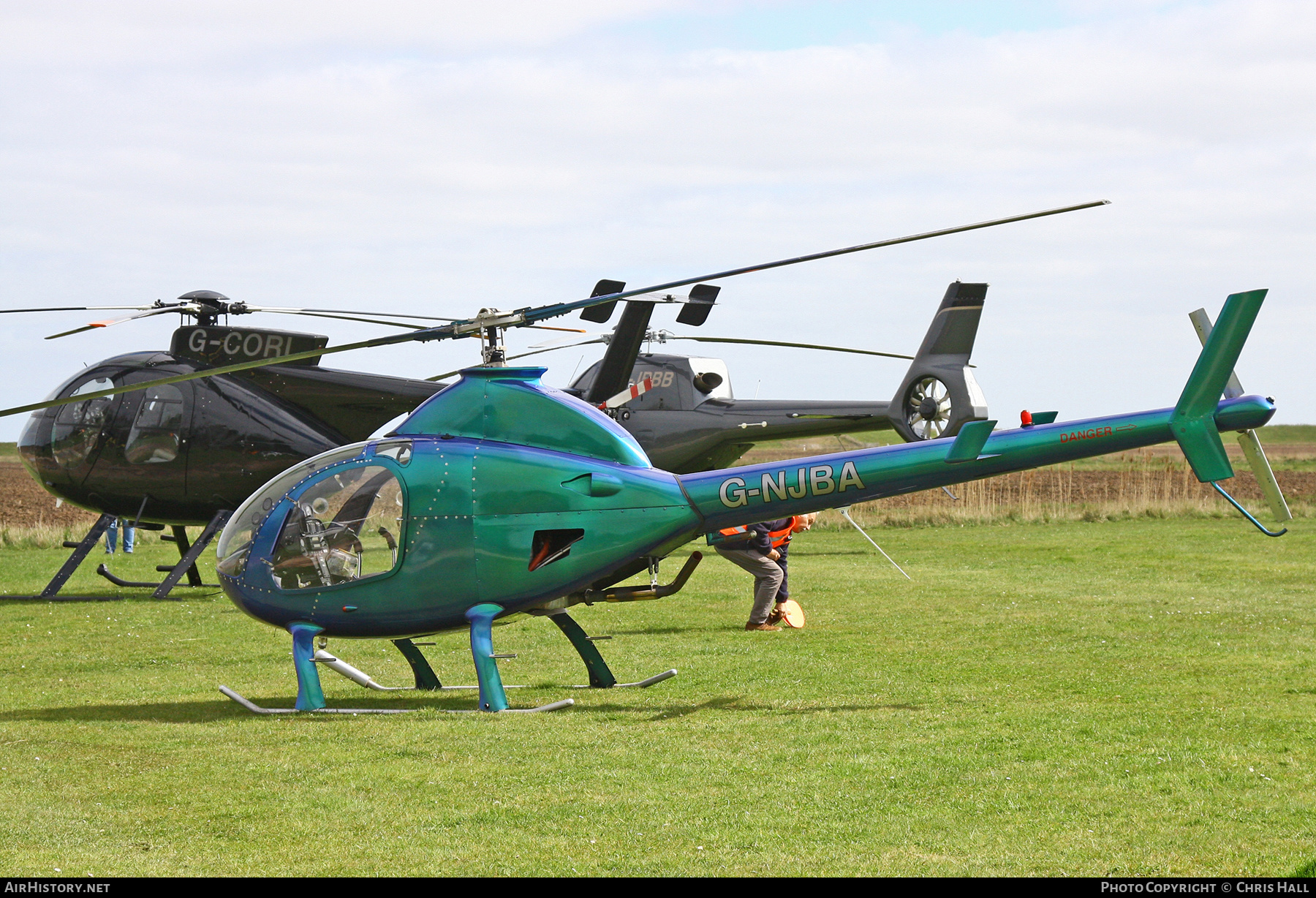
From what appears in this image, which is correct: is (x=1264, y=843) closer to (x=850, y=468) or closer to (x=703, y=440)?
(x=850, y=468)

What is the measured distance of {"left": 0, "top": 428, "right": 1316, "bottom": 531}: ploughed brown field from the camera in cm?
3416

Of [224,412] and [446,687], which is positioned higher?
[224,412]

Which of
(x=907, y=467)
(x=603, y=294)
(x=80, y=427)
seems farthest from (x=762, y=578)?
(x=80, y=427)

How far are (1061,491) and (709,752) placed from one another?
94.0ft

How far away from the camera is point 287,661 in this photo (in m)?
12.7

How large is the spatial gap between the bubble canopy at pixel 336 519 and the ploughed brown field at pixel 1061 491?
11275 millimetres

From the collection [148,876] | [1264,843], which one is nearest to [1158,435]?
[1264,843]

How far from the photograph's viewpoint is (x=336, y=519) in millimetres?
10125

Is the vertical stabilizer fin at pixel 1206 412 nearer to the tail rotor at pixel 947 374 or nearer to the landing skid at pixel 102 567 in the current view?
the tail rotor at pixel 947 374

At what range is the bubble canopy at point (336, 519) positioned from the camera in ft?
33.0

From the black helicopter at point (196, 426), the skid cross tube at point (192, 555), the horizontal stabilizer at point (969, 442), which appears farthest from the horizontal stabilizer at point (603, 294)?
the skid cross tube at point (192, 555)

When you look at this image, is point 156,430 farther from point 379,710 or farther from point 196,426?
point 379,710

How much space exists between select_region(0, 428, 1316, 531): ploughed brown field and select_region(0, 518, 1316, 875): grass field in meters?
8.33

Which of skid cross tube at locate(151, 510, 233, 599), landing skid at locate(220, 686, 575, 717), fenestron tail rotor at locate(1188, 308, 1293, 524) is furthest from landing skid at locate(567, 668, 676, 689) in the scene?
skid cross tube at locate(151, 510, 233, 599)
